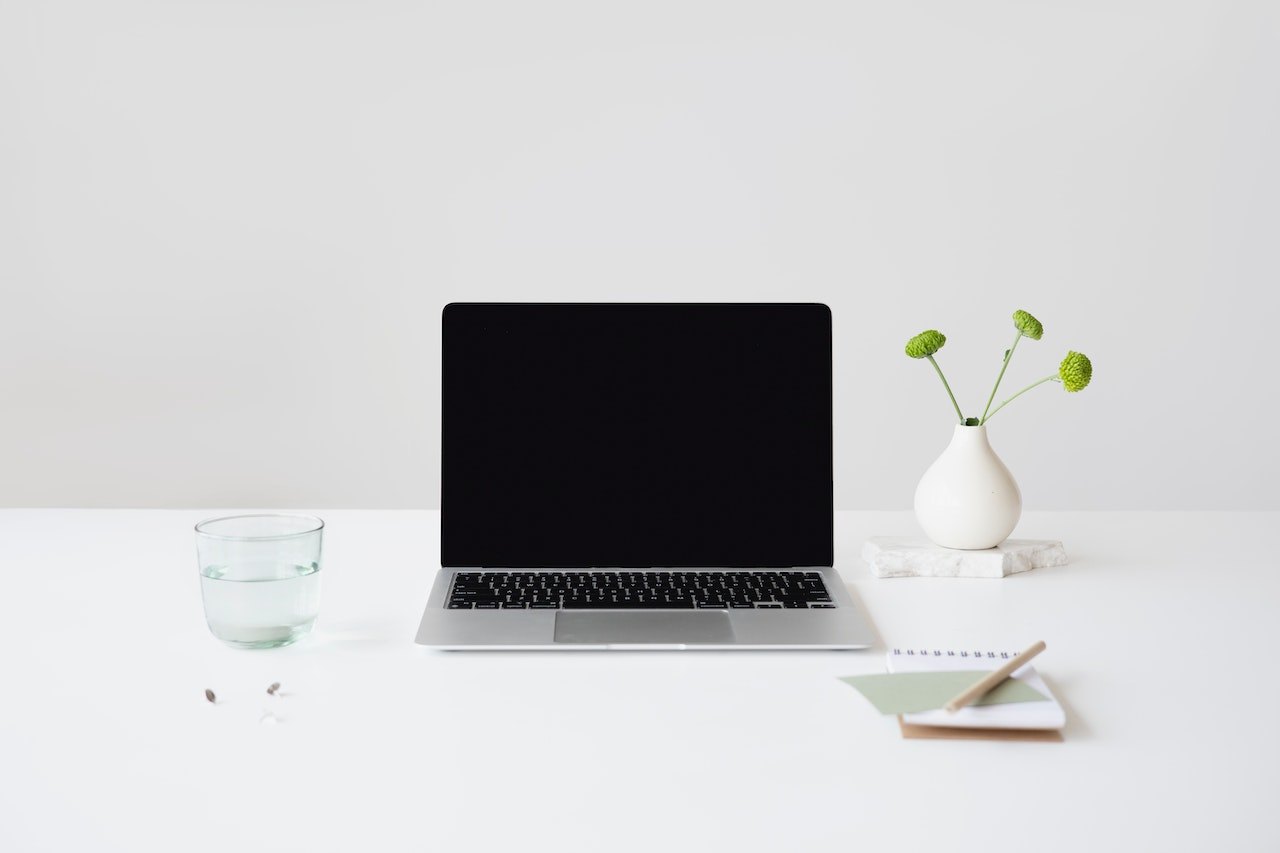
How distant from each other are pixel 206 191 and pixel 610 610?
2911 millimetres

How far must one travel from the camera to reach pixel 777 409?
4.04ft

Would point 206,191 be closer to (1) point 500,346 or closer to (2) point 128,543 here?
(2) point 128,543

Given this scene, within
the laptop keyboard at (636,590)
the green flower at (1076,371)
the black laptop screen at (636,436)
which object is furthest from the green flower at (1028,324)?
the laptop keyboard at (636,590)

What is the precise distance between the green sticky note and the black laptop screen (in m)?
0.32

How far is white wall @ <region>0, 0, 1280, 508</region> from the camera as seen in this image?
137 inches

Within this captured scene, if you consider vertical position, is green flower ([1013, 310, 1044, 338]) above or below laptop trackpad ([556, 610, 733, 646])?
above

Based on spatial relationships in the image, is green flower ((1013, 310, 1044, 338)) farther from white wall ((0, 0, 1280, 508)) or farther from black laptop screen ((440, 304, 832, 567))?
white wall ((0, 0, 1280, 508))

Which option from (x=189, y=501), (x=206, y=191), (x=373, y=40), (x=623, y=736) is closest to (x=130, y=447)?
(x=189, y=501)

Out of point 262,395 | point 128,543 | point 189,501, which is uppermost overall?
point 128,543

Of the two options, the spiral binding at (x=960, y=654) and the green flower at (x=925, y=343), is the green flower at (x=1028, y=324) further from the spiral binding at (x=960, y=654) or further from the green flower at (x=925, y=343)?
the spiral binding at (x=960, y=654)

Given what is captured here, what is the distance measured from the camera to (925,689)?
0.86 m

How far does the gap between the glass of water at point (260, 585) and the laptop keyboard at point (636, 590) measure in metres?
0.14

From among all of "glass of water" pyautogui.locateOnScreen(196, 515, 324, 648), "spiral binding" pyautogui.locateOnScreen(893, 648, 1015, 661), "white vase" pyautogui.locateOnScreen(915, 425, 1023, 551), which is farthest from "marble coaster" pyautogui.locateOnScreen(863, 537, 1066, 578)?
"glass of water" pyautogui.locateOnScreen(196, 515, 324, 648)

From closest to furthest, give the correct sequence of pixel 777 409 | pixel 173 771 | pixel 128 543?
pixel 173 771 < pixel 777 409 < pixel 128 543
